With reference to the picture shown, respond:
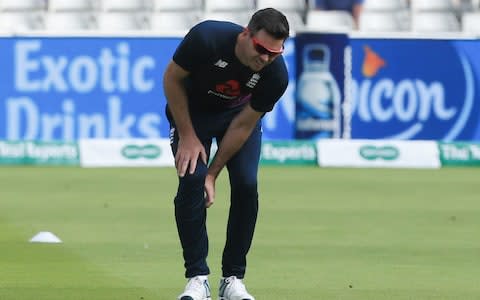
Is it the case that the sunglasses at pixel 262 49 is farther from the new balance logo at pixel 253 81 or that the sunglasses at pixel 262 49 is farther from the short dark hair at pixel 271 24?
the new balance logo at pixel 253 81

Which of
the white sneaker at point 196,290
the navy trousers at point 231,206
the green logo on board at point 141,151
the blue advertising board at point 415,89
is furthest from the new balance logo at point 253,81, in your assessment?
the blue advertising board at point 415,89

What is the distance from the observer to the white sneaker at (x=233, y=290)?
18.3 feet

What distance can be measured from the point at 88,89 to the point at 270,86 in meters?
8.58

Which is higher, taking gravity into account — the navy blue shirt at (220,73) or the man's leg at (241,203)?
the navy blue shirt at (220,73)

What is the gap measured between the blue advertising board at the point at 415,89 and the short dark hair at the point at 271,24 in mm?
8912

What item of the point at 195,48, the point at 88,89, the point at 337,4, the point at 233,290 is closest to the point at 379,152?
the point at 337,4

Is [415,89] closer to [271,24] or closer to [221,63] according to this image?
[221,63]

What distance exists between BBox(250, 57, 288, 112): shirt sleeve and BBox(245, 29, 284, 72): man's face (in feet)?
0.54

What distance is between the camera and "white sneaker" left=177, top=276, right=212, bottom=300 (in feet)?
18.0

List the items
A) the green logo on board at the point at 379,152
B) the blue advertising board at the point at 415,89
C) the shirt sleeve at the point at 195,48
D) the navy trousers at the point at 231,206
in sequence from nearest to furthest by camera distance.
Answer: the shirt sleeve at the point at 195,48
the navy trousers at the point at 231,206
the green logo on board at the point at 379,152
the blue advertising board at the point at 415,89

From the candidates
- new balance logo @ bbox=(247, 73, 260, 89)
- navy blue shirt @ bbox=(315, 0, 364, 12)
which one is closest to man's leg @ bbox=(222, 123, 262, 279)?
new balance logo @ bbox=(247, 73, 260, 89)

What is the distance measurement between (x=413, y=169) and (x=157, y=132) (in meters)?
2.57

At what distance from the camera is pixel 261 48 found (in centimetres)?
507

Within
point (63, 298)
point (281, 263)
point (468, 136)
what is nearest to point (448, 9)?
point (468, 136)
